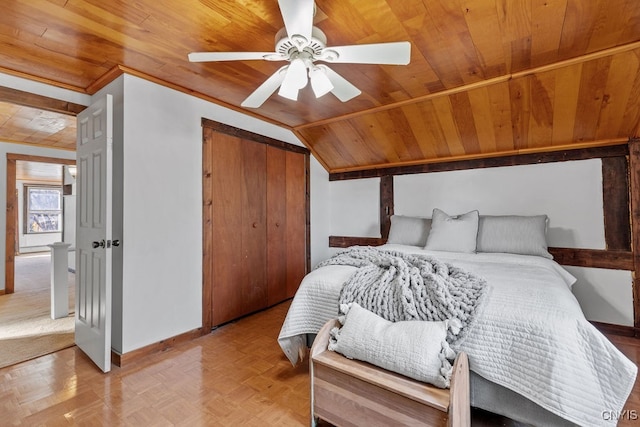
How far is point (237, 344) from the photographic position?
7.81 ft

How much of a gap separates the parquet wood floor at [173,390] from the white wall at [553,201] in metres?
0.40

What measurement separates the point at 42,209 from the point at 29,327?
7139 mm

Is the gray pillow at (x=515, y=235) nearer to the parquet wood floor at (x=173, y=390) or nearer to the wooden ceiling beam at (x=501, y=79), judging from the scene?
the parquet wood floor at (x=173, y=390)

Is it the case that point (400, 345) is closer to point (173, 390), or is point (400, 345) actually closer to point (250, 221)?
point (173, 390)

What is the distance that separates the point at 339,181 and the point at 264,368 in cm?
273

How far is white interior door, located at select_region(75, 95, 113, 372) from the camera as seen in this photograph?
197 centimetres

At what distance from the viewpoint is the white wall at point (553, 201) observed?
2555 millimetres

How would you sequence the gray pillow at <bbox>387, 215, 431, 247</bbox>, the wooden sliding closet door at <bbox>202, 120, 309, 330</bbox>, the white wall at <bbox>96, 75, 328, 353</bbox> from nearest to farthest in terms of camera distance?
the white wall at <bbox>96, 75, 328, 353</bbox>, the wooden sliding closet door at <bbox>202, 120, 309, 330</bbox>, the gray pillow at <bbox>387, 215, 431, 247</bbox>

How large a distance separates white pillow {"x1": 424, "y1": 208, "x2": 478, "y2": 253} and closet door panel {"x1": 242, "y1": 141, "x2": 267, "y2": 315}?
5.66 ft

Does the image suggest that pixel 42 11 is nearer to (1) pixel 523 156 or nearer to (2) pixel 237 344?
(2) pixel 237 344

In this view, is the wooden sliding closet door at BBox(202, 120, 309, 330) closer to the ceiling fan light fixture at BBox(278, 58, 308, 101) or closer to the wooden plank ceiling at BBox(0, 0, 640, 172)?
the wooden plank ceiling at BBox(0, 0, 640, 172)

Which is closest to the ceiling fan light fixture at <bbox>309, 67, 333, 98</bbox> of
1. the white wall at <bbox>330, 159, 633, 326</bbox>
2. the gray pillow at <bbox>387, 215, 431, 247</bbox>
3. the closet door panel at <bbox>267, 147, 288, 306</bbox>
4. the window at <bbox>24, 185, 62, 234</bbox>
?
the closet door panel at <bbox>267, 147, 288, 306</bbox>

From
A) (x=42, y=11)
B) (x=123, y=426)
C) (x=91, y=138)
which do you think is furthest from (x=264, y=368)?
(x=42, y=11)

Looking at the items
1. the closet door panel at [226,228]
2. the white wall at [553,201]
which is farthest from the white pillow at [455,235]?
the closet door panel at [226,228]
